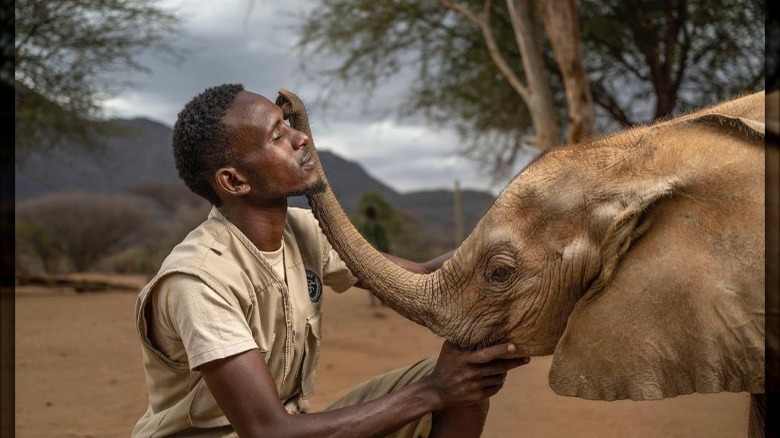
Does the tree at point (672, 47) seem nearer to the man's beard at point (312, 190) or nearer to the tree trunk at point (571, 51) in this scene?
the tree trunk at point (571, 51)

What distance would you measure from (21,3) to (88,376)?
30.5ft

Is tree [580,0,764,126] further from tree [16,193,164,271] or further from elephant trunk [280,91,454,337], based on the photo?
tree [16,193,164,271]

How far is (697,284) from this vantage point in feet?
7.45

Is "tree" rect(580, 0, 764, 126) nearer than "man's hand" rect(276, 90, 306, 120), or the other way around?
"man's hand" rect(276, 90, 306, 120)

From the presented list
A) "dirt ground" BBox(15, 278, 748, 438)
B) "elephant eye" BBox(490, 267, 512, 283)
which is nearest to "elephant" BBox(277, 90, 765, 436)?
"elephant eye" BBox(490, 267, 512, 283)

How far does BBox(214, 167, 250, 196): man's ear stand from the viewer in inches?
117

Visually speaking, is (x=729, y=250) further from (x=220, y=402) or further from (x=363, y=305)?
(x=363, y=305)

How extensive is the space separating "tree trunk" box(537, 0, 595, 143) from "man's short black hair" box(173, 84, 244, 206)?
21.6ft

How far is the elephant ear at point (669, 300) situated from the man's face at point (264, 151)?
1.05 meters

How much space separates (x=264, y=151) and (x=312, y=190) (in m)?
0.22

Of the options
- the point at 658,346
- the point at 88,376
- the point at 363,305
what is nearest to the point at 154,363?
the point at 658,346

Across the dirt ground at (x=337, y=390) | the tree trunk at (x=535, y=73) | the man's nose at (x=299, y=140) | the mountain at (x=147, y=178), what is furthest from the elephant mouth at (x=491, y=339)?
the mountain at (x=147, y=178)

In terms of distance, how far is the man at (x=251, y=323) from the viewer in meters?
2.62

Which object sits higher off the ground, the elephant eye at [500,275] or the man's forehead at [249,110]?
the man's forehead at [249,110]
